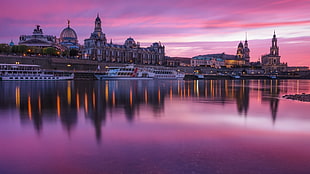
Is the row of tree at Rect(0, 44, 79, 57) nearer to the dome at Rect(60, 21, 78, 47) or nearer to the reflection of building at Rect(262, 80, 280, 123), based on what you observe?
the dome at Rect(60, 21, 78, 47)

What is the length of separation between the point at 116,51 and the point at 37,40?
3269 cm

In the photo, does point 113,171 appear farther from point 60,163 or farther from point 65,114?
point 65,114

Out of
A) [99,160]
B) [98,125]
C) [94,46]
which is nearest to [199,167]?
[99,160]

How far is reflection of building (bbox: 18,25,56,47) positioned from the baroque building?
13955mm

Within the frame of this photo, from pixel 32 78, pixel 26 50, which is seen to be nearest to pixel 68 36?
pixel 26 50

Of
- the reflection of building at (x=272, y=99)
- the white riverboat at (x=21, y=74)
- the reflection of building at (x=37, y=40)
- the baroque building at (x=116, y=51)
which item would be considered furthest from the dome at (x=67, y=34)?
the reflection of building at (x=272, y=99)

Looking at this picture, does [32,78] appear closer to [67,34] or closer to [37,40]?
[37,40]

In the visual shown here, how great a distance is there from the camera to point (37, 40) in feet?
372

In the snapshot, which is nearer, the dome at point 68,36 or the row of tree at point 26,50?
the row of tree at point 26,50

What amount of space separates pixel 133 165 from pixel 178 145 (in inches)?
86.9

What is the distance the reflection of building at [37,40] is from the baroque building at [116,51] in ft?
45.8

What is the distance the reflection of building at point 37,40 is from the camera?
11189cm

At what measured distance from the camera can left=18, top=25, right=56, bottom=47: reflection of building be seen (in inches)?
4405

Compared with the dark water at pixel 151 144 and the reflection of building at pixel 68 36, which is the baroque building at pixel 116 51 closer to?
the reflection of building at pixel 68 36
